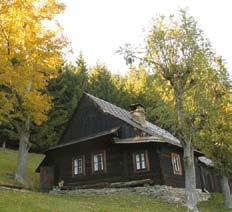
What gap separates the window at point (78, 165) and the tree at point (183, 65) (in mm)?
11246

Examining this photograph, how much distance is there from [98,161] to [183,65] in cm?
1180

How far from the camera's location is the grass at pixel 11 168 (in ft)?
89.5

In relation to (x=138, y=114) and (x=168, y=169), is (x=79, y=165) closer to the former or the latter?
(x=138, y=114)

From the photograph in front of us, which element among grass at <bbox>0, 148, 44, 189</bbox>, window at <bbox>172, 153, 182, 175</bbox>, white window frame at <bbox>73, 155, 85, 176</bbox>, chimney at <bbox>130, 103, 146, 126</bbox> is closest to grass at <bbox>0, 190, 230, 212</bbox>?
window at <bbox>172, 153, 182, 175</bbox>

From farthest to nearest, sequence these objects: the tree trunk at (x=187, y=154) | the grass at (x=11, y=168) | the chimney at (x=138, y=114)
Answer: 1. the chimney at (x=138, y=114)
2. the grass at (x=11, y=168)
3. the tree trunk at (x=187, y=154)

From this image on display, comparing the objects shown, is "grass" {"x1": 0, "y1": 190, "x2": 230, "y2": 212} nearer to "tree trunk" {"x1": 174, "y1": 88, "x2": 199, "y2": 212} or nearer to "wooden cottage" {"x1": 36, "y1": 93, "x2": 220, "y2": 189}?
"tree trunk" {"x1": 174, "y1": 88, "x2": 199, "y2": 212}

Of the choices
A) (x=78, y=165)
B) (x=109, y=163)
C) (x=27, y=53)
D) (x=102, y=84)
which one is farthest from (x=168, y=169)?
(x=102, y=84)

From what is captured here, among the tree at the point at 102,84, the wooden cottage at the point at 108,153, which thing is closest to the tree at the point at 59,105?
the tree at the point at 102,84

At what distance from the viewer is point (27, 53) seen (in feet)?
74.6

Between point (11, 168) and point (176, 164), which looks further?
point (11, 168)

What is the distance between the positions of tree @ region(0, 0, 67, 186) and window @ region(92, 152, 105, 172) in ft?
18.3

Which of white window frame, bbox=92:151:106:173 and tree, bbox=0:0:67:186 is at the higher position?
tree, bbox=0:0:67:186

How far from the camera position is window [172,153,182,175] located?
2752 cm

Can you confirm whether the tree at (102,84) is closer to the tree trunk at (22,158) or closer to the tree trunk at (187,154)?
the tree trunk at (22,158)
